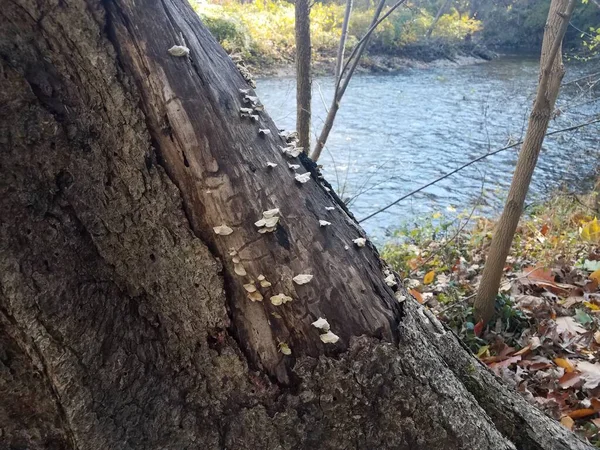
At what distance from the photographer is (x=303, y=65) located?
4578mm

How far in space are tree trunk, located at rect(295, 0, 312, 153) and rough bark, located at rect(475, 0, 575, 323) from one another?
1.91m

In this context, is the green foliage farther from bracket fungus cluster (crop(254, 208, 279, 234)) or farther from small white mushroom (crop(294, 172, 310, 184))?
bracket fungus cluster (crop(254, 208, 279, 234))

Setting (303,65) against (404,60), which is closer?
(303,65)

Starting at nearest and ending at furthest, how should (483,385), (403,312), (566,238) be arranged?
(403,312), (483,385), (566,238)

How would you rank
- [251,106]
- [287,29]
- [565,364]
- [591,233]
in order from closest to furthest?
1. [251,106]
2. [565,364]
3. [591,233]
4. [287,29]

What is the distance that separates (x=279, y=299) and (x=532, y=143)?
8.78 feet

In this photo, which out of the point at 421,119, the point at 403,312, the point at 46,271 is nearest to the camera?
the point at 46,271

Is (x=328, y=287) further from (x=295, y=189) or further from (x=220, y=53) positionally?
(x=220, y=53)

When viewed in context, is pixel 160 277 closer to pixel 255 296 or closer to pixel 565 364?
pixel 255 296

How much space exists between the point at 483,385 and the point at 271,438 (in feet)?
2.86

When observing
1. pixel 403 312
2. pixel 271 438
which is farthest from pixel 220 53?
pixel 271 438

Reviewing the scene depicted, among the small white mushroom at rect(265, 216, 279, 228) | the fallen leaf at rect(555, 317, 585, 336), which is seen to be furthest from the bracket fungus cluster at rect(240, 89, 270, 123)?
the fallen leaf at rect(555, 317, 585, 336)

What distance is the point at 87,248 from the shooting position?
1352 mm

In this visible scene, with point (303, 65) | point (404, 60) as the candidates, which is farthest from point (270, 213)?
point (404, 60)
